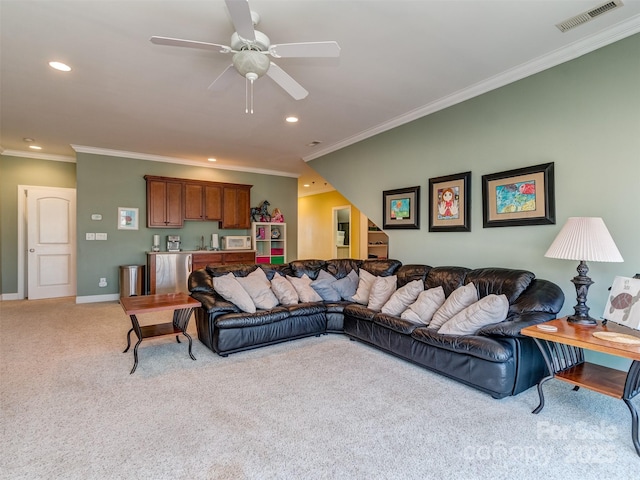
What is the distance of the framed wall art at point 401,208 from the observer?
4.52m

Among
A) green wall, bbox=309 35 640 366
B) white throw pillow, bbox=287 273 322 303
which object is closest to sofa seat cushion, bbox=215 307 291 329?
white throw pillow, bbox=287 273 322 303

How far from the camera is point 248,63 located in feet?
7.78

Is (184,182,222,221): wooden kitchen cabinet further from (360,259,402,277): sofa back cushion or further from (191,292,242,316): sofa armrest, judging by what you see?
(360,259,402,277): sofa back cushion

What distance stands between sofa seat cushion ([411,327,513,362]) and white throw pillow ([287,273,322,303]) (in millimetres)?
1495

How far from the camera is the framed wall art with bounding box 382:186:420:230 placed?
4.52 metres

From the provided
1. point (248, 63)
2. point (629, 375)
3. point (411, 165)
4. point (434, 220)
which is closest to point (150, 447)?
point (248, 63)

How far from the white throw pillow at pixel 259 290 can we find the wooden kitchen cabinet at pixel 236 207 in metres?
3.23

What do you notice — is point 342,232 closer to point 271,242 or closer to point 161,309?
point 271,242

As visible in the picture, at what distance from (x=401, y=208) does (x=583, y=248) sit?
2.48 m

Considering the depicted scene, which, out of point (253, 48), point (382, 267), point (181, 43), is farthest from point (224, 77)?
point (382, 267)

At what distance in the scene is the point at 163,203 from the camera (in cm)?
645

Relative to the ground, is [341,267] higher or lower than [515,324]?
higher

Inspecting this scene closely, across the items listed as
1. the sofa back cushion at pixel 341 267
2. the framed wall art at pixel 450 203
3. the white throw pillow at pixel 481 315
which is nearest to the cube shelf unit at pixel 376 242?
the sofa back cushion at pixel 341 267

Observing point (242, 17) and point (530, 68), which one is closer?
point (242, 17)
